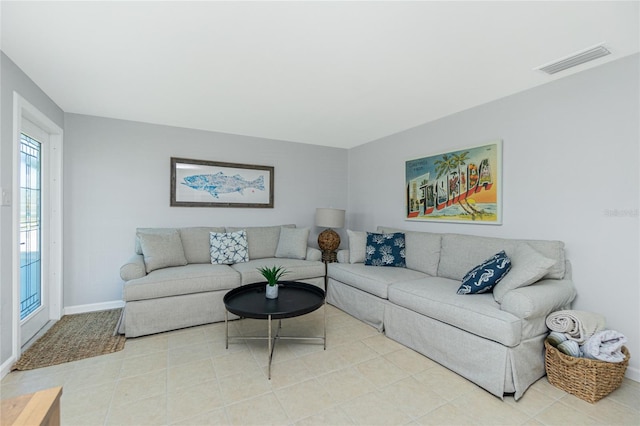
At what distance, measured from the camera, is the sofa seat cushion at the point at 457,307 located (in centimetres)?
196

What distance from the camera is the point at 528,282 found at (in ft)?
6.98

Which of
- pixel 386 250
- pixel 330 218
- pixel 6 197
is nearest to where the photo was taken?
pixel 6 197

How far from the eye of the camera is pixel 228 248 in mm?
3705

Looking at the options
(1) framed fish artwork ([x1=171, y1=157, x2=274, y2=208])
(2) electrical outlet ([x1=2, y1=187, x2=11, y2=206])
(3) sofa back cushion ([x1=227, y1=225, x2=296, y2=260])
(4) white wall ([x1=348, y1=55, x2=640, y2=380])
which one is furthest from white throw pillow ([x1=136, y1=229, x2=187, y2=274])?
(4) white wall ([x1=348, y1=55, x2=640, y2=380])

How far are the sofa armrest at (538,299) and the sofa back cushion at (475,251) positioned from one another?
Result: 0.52ft

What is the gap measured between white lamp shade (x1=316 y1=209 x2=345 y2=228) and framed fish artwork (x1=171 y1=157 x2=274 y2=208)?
80 centimetres

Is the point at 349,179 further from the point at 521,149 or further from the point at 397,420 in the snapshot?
the point at 397,420

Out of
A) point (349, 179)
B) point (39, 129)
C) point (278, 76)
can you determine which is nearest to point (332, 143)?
point (349, 179)

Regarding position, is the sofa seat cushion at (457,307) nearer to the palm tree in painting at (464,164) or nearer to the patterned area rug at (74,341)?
the palm tree in painting at (464,164)

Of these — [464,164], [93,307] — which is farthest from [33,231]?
[464,164]

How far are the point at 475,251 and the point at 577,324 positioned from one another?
3.14 feet

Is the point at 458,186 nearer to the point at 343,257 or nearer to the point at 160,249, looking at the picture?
the point at 343,257

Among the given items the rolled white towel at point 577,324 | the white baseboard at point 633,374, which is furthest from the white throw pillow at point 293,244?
the white baseboard at point 633,374

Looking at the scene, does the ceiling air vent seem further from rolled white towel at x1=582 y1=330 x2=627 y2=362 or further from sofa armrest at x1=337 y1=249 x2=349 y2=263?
sofa armrest at x1=337 y1=249 x2=349 y2=263
